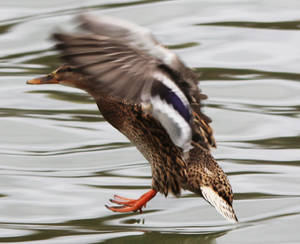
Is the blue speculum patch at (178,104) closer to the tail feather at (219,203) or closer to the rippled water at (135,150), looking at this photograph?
the tail feather at (219,203)

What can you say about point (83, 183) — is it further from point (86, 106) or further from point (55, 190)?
point (86, 106)

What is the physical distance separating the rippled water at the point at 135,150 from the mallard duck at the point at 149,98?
11.5 inches

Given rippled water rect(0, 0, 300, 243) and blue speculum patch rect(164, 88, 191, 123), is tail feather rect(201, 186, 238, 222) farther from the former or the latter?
blue speculum patch rect(164, 88, 191, 123)

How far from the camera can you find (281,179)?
724 cm

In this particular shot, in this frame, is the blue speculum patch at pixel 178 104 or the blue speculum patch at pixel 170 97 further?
the blue speculum patch at pixel 178 104

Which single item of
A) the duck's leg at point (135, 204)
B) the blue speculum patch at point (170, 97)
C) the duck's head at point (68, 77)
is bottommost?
the duck's leg at point (135, 204)

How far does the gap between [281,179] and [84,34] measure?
2.75 meters

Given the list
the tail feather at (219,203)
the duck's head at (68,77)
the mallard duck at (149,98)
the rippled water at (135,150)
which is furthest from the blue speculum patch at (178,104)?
the duck's head at (68,77)

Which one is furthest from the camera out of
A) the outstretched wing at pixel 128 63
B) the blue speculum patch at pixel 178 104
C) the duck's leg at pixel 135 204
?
the duck's leg at pixel 135 204

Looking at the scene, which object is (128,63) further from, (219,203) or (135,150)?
(135,150)

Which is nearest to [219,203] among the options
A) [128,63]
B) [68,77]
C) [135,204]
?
[135,204]

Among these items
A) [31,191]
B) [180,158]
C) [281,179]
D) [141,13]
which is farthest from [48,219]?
[141,13]

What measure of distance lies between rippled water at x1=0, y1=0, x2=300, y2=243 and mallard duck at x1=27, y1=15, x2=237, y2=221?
29 centimetres

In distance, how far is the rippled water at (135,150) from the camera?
6453mm
